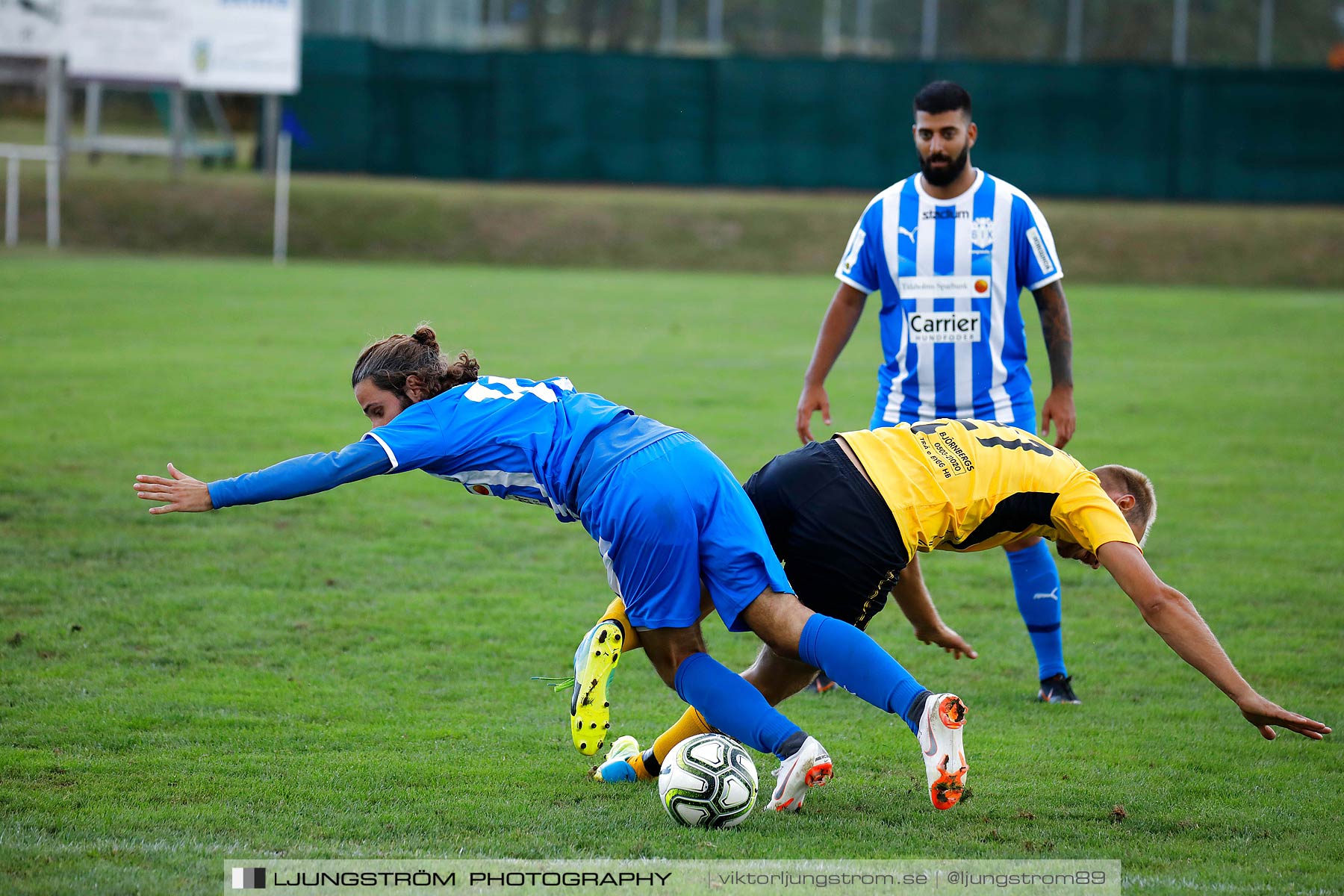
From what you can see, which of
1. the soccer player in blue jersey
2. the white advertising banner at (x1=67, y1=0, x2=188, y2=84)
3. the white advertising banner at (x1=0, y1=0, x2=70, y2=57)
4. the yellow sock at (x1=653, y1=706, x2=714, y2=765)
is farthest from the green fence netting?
the soccer player in blue jersey

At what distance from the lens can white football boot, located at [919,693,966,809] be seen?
3477 millimetres

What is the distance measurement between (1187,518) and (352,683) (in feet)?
16.8

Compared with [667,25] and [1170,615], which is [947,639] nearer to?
[1170,615]

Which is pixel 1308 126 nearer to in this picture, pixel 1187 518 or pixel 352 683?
pixel 1187 518

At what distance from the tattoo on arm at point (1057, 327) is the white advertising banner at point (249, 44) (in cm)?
2314

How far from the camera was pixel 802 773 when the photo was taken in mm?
3564

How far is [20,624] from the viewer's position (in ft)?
17.9

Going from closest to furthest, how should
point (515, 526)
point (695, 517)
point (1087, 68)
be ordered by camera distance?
point (695, 517)
point (515, 526)
point (1087, 68)

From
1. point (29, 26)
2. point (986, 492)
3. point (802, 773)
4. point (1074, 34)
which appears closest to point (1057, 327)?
point (986, 492)

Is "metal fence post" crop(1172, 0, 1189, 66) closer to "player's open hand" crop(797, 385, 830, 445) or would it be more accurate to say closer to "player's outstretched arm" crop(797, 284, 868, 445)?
"player's outstretched arm" crop(797, 284, 868, 445)

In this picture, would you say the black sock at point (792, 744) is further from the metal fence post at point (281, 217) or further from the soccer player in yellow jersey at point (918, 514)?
the metal fence post at point (281, 217)

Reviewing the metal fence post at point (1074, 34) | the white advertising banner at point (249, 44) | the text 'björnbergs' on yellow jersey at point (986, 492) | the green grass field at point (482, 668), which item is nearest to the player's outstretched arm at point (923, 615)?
the green grass field at point (482, 668)

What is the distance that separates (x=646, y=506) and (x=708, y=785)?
0.77 metres

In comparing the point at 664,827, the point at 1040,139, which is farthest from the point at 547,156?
the point at 664,827
